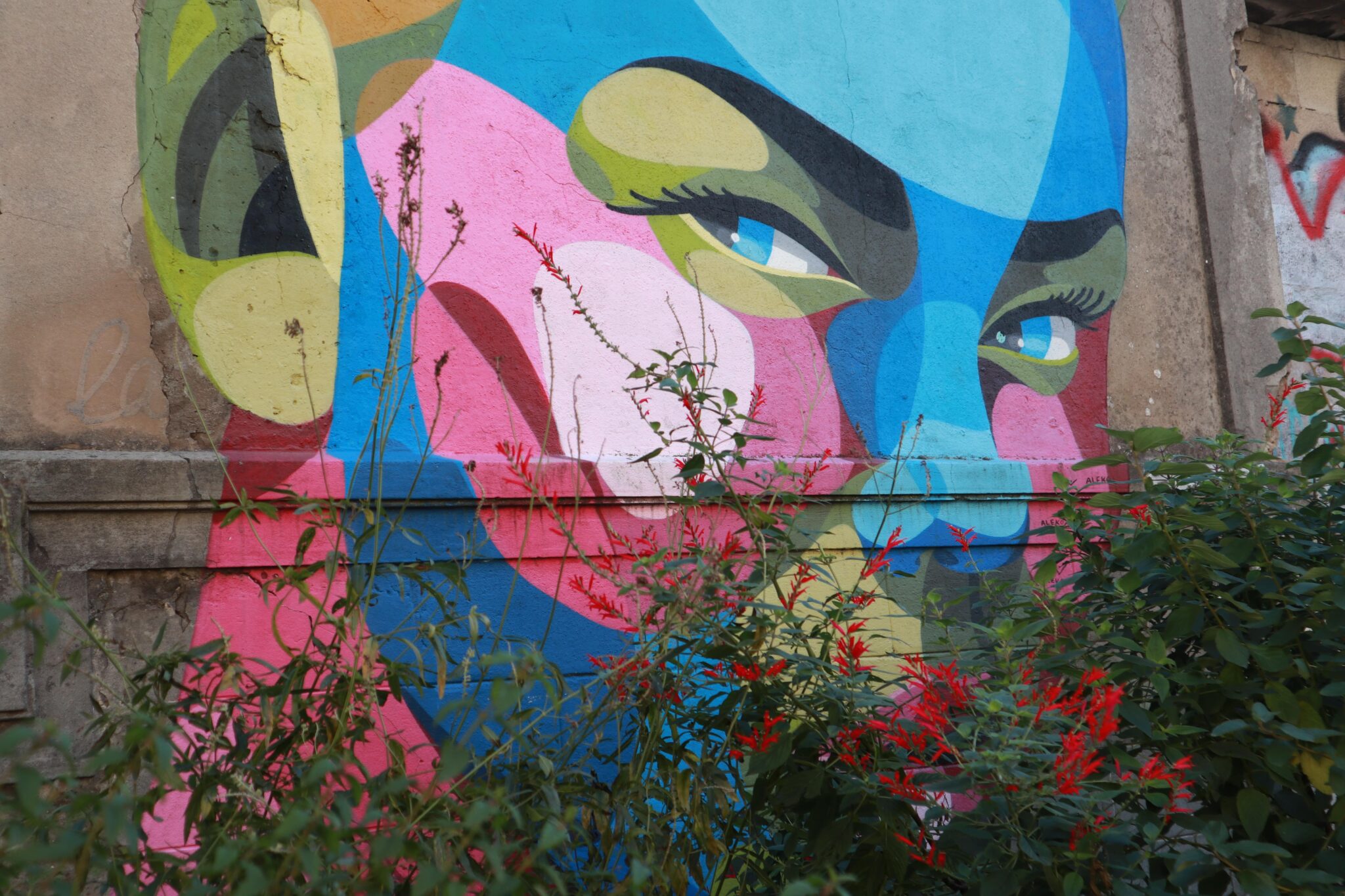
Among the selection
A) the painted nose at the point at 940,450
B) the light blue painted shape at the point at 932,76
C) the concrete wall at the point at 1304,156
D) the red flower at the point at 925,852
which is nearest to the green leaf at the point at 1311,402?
the red flower at the point at 925,852

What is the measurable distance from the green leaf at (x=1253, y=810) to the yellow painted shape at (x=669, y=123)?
2468mm

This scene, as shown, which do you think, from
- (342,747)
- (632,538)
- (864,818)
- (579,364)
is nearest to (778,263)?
(579,364)

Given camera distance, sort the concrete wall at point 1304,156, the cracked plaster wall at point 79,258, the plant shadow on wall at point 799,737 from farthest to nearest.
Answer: the concrete wall at point 1304,156 < the cracked plaster wall at point 79,258 < the plant shadow on wall at point 799,737

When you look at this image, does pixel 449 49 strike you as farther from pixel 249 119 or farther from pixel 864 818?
pixel 864 818

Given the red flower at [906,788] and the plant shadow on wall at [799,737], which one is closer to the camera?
the plant shadow on wall at [799,737]

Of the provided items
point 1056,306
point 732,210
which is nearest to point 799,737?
point 732,210

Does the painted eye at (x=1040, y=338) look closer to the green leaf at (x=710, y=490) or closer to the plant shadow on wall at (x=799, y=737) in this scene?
the plant shadow on wall at (x=799, y=737)

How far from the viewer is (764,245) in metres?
3.47

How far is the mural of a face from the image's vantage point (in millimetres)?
2729

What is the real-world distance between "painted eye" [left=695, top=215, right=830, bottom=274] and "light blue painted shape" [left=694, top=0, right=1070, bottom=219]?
20.1 inches

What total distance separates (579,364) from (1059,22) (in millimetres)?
2698

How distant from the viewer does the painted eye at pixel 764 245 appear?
3.40 meters

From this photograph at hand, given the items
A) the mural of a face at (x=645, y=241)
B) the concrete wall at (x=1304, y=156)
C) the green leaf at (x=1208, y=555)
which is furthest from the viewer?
the concrete wall at (x=1304, y=156)

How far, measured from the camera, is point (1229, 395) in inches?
169
